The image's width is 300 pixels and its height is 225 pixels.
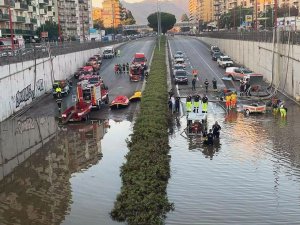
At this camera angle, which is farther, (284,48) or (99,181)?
(284,48)

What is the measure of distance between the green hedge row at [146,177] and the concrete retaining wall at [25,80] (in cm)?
1313

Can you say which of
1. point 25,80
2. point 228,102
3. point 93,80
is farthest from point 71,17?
point 228,102

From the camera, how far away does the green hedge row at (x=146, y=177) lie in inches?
651

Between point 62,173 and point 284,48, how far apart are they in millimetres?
28648

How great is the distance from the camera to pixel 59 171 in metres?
24.7

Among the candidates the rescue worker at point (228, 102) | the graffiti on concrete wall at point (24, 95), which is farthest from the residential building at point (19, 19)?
the rescue worker at point (228, 102)

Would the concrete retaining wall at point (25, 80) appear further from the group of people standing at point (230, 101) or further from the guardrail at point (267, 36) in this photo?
the guardrail at point (267, 36)

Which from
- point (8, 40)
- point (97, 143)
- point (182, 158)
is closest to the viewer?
point (182, 158)

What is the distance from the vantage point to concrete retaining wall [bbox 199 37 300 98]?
1661 inches

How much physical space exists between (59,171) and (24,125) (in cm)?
1368

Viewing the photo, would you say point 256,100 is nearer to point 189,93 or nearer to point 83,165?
point 189,93

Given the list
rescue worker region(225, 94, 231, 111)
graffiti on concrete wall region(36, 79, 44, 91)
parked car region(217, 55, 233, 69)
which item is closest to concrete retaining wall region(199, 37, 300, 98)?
parked car region(217, 55, 233, 69)

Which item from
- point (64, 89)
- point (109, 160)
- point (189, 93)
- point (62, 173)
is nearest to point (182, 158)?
point (109, 160)

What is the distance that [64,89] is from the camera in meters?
50.1
